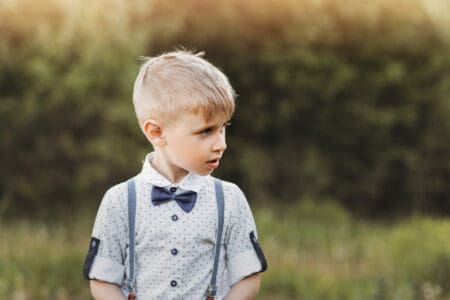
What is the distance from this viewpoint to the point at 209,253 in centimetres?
292

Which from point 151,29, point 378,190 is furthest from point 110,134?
point 378,190

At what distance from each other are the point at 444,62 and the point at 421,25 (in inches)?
18.8

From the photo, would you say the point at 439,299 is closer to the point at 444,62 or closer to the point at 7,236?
the point at 7,236

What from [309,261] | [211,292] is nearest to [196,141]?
[211,292]

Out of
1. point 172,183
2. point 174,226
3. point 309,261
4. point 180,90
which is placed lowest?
point 309,261

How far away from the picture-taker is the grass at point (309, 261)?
18.9 feet

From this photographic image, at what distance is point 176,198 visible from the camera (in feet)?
9.53

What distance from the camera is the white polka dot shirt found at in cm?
287

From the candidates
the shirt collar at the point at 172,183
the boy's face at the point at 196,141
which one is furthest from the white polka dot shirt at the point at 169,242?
the boy's face at the point at 196,141

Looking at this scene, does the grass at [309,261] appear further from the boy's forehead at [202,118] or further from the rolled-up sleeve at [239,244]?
the boy's forehead at [202,118]

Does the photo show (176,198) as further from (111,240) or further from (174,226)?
(111,240)

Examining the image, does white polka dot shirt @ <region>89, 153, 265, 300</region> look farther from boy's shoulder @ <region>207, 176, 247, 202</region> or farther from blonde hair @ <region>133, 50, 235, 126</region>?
blonde hair @ <region>133, 50, 235, 126</region>

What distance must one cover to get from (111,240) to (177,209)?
24 cm

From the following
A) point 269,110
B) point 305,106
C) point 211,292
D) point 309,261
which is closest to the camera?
point 211,292
